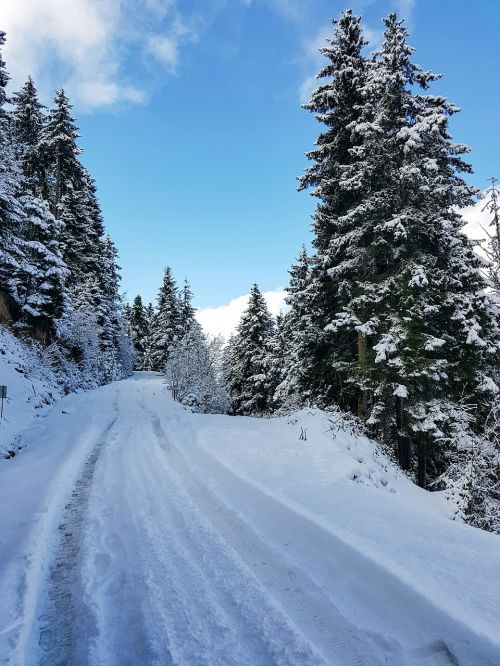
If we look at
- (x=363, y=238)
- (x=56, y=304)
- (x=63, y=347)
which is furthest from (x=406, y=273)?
(x=63, y=347)

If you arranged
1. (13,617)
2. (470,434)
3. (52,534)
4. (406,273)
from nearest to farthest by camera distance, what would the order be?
(13,617) → (52,534) → (470,434) → (406,273)

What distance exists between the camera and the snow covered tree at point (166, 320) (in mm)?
53094

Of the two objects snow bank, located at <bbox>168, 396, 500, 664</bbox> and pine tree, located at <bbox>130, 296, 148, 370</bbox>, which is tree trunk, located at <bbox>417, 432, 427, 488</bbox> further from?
pine tree, located at <bbox>130, 296, 148, 370</bbox>

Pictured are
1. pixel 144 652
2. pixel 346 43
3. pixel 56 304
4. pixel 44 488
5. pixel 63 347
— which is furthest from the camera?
pixel 63 347

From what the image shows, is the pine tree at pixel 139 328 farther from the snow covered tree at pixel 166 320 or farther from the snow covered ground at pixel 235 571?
the snow covered ground at pixel 235 571

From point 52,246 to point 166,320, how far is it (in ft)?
106

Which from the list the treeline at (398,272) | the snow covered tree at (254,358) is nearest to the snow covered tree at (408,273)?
the treeline at (398,272)

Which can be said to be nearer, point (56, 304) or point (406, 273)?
point (406, 273)

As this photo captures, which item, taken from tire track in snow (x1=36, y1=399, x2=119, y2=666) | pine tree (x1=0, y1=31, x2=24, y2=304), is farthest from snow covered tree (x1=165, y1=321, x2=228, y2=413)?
tire track in snow (x1=36, y1=399, x2=119, y2=666)

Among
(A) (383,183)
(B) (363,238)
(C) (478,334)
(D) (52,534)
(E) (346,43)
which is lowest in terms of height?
(D) (52,534)

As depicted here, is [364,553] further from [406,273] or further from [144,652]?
[406,273]

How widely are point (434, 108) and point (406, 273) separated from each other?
5718mm

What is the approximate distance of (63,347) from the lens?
2364 cm

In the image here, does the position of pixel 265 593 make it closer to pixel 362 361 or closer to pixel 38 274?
pixel 362 361
